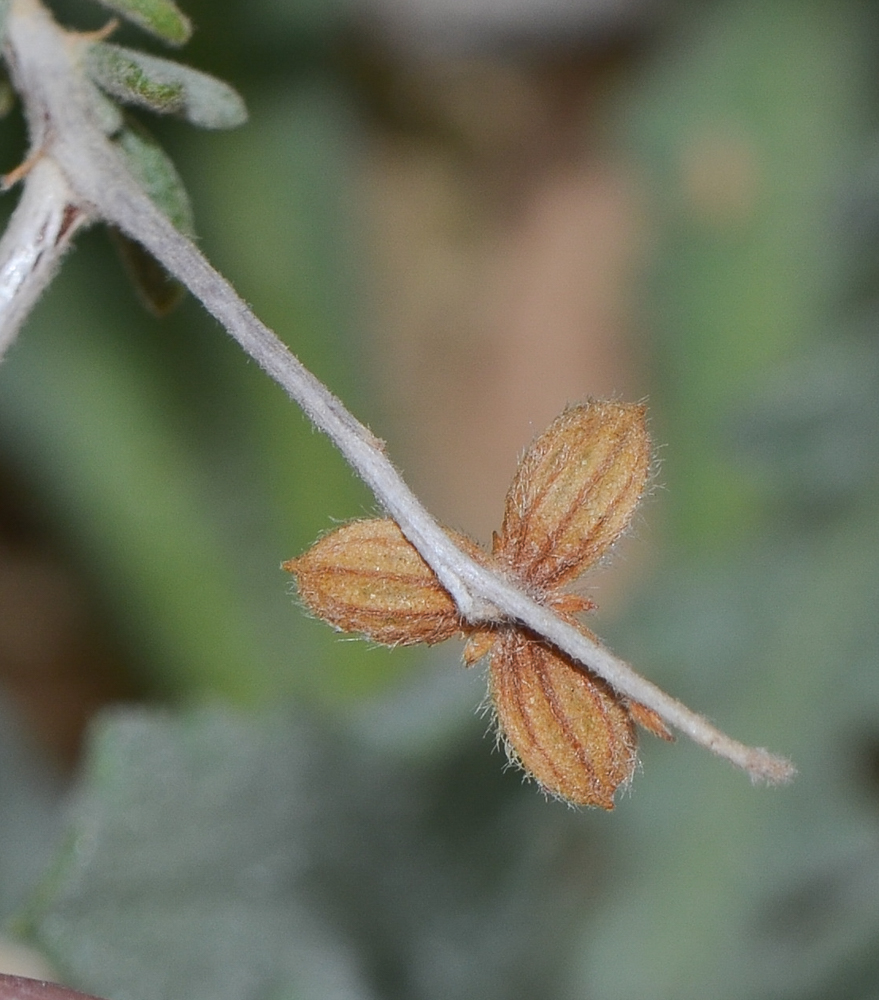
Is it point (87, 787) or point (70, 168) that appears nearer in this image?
point (70, 168)

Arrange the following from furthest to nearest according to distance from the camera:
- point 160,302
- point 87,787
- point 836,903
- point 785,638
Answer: point 785,638 → point 836,903 → point 87,787 → point 160,302

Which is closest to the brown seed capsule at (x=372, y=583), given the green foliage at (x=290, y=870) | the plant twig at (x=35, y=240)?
the plant twig at (x=35, y=240)

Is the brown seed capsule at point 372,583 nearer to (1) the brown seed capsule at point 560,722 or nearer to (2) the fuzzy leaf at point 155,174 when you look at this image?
(1) the brown seed capsule at point 560,722

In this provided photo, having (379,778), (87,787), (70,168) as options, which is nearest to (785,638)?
(379,778)

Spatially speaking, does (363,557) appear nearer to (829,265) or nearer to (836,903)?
(836,903)

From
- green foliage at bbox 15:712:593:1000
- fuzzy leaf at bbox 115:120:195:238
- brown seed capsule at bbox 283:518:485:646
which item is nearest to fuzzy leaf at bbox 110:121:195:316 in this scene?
fuzzy leaf at bbox 115:120:195:238

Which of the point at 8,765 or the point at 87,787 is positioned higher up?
the point at 8,765

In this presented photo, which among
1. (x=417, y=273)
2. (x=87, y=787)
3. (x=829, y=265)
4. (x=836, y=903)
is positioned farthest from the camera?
(x=417, y=273)
